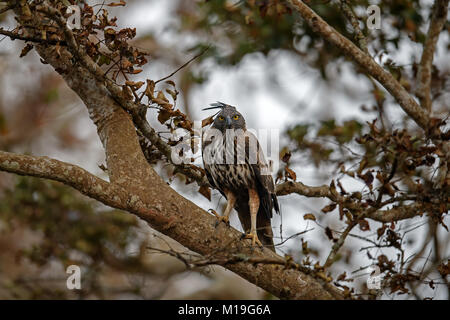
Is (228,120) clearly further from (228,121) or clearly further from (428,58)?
(428,58)

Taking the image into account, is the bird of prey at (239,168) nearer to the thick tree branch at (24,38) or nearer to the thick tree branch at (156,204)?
the thick tree branch at (156,204)

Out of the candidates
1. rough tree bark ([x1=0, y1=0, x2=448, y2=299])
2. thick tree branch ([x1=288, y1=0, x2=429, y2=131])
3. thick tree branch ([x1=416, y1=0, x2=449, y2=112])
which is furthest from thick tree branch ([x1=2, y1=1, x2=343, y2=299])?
thick tree branch ([x1=416, y1=0, x2=449, y2=112])

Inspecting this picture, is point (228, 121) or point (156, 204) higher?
point (228, 121)

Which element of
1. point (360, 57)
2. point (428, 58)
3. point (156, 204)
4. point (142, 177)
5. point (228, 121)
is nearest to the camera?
point (156, 204)

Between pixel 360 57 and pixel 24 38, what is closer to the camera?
pixel 24 38

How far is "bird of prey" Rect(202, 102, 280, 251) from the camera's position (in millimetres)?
5184

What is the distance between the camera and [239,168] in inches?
204

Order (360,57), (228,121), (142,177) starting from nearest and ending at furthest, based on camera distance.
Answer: (142,177), (360,57), (228,121)

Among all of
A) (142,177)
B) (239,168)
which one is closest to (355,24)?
(239,168)

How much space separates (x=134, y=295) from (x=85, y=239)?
101cm

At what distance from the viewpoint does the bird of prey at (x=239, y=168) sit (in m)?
5.18

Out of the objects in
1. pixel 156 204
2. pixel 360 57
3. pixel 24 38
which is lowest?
pixel 156 204

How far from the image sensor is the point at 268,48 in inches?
310

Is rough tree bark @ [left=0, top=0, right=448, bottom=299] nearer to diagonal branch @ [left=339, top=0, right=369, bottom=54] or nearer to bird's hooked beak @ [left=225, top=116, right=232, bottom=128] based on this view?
diagonal branch @ [left=339, top=0, right=369, bottom=54]
